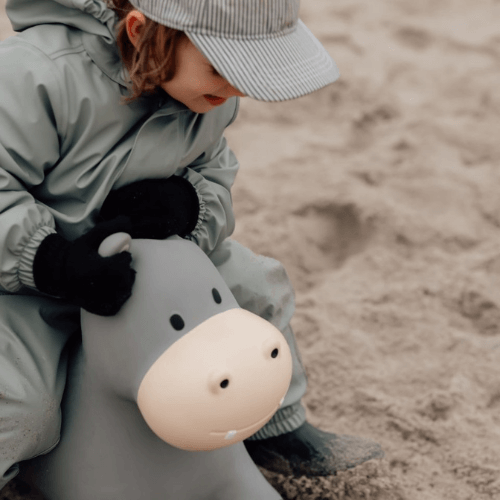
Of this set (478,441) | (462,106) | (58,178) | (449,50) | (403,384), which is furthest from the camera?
(449,50)

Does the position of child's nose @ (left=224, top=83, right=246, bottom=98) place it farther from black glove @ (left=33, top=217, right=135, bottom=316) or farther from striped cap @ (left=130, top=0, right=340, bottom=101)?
black glove @ (left=33, top=217, right=135, bottom=316)

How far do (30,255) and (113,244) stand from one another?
0.10 meters

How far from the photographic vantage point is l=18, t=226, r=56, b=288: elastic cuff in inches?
36.2

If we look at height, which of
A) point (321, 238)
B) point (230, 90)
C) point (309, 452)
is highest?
point (230, 90)

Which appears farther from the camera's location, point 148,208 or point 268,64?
point 148,208

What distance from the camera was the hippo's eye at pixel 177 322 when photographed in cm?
92

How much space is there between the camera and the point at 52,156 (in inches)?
38.4

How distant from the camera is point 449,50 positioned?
8.64 feet

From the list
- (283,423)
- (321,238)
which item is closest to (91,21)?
(283,423)

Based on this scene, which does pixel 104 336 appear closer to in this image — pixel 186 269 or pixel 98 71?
pixel 186 269

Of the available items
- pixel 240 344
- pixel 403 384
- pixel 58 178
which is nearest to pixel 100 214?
pixel 58 178

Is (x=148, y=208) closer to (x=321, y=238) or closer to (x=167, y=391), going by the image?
(x=167, y=391)

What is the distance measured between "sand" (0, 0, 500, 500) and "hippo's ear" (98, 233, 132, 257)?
49 centimetres

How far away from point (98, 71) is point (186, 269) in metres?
0.27
